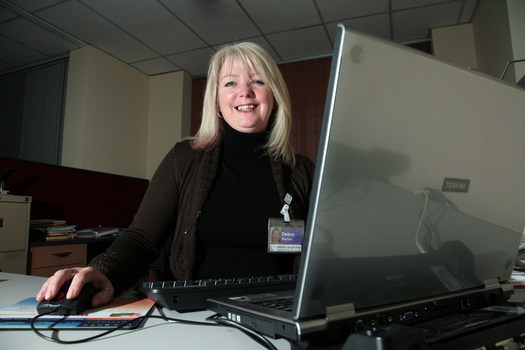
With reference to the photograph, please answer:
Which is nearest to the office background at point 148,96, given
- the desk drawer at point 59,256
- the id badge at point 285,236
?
the desk drawer at point 59,256

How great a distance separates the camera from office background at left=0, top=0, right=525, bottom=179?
3.01 m

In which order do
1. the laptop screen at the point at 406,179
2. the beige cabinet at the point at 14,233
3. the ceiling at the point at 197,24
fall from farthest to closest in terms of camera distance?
the ceiling at the point at 197,24 → the beige cabinet at the point at 14,233 → the laptop screen at the point at 406,179

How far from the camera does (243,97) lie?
1.11m

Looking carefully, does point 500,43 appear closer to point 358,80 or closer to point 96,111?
point 358,80

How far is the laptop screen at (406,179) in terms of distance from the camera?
0.33 metres

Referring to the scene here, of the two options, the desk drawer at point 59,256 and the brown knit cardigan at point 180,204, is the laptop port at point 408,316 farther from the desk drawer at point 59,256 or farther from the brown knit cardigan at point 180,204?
the desk drawer at point 59,256

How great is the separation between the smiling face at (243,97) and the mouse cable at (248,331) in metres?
0.72

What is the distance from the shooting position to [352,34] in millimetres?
317

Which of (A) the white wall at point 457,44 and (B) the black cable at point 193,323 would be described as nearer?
(B) the black cable at point 193,323

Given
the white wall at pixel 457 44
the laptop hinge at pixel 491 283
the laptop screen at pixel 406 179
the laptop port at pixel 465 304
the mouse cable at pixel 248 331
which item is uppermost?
the white wall at pixel 457 44

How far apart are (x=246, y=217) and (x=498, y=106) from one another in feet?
2.48

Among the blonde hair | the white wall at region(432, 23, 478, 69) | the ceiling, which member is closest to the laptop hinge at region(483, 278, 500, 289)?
the blonde hair

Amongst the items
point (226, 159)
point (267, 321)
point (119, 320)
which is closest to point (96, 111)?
point (226, 159)

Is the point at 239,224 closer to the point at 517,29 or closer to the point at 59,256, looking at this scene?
the point at 59,256
